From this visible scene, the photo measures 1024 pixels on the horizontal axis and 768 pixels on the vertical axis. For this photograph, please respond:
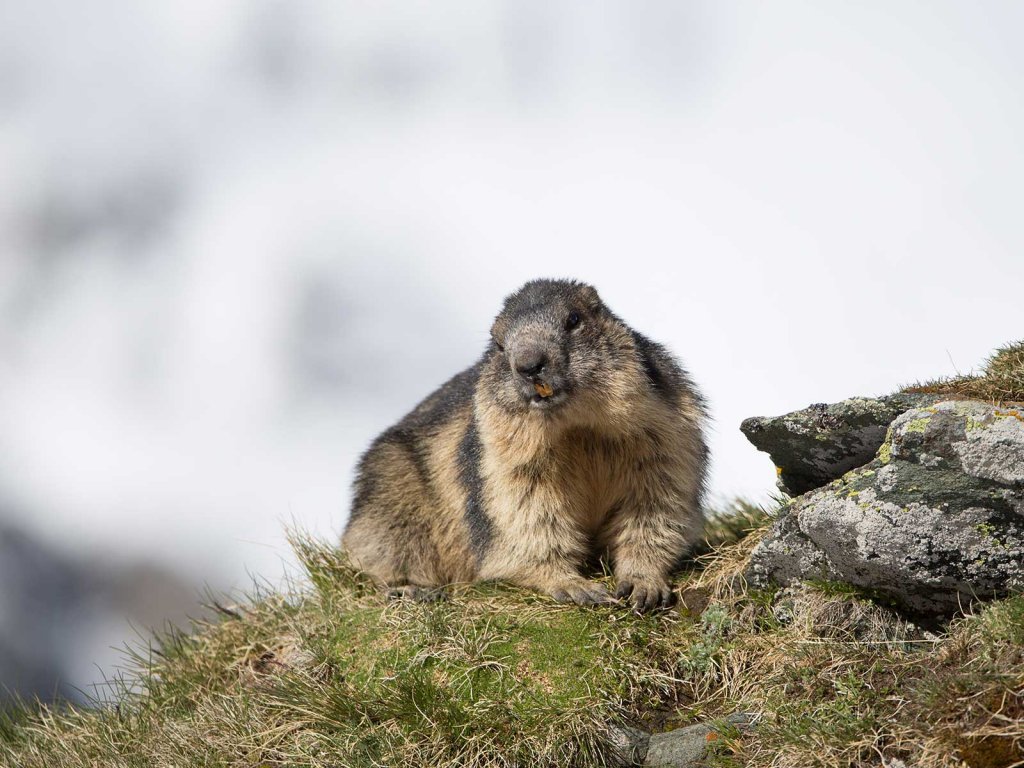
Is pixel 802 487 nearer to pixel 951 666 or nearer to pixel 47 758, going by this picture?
pixel 951 666

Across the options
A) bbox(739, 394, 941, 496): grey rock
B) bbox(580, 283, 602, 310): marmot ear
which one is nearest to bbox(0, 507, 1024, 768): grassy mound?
bbox(739, 394, 941, 496): grey rock

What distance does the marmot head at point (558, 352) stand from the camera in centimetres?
739

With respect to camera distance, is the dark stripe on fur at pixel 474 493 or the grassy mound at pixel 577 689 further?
the dark stripe on fur at pixel 474 493

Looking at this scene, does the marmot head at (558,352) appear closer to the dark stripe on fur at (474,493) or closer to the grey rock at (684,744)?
the dark stripe on fur at (474,493)

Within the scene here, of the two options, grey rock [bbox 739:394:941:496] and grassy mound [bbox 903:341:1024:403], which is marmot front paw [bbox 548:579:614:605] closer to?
grey rock [bbox 739:394:941:496]

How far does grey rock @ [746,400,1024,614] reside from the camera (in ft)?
18.7

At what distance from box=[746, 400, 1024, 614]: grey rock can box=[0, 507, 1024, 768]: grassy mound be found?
274mm

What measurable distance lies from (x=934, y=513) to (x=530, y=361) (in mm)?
2935

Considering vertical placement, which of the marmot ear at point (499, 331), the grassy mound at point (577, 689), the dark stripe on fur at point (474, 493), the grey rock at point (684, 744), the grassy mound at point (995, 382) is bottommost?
the grey rock at point (684, 744)

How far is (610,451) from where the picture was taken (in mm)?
7883

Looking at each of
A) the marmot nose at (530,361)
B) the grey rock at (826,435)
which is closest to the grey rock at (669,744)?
the grey rock at (826,435)

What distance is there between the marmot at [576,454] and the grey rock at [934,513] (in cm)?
154

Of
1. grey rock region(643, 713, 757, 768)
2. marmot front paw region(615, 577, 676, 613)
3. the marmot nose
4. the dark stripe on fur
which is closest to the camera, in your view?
grey rock region(643, 713, 757, 768)

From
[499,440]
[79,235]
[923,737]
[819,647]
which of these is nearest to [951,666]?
[923,737]
